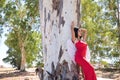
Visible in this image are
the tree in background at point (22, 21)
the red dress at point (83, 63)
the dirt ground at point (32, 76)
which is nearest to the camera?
the red dress at point (83, 63)

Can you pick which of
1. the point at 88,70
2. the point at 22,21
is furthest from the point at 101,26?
the point at 88,70

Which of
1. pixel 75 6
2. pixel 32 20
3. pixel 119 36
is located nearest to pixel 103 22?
pixel 119 36

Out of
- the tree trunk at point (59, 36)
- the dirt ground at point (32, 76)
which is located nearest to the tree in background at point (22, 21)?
the dirt ground at point (32, 76)

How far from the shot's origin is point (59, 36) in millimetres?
6852

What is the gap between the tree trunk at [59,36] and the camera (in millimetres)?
6836

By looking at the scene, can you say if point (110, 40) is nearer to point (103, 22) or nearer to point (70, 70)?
point (103, 22)

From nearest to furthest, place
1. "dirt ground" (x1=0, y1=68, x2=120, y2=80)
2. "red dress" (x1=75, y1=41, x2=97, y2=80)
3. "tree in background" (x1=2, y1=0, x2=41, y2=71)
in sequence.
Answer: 1. "red dress" (x1=75, y1=41, x2=97, y2=80)
2. "dirt ground" (x1=0, y1=68, x2=120, y2=80)
3. "tree in background" (x1=2, y1=0, x2=41, y2=71)

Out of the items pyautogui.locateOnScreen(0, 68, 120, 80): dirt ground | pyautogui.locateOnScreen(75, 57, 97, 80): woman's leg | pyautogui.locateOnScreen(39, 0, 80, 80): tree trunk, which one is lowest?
pyautogui.locateOnScreen(0, 68, 120, 80): dirt ground

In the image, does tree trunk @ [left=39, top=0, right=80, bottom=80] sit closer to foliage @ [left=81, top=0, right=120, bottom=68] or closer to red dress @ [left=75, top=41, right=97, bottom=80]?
red dress @ [left=75, top=41, right=97, bottom=80]

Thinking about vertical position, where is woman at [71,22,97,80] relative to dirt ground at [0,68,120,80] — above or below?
above

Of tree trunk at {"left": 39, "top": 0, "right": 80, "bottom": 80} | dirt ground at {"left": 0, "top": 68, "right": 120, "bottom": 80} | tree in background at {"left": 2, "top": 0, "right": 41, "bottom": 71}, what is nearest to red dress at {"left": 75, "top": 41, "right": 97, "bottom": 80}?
tree trunk at {"left": 39, "top": 0, "right": 80, "bottom": 80}

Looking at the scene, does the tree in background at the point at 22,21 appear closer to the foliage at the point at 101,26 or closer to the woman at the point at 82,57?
the foliage at the point at 101,26

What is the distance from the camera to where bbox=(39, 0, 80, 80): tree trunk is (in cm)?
684

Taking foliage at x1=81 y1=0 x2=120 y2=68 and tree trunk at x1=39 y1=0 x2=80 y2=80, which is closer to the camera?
tree trunk at x1=39 y1=0 x2=80 y2=80
